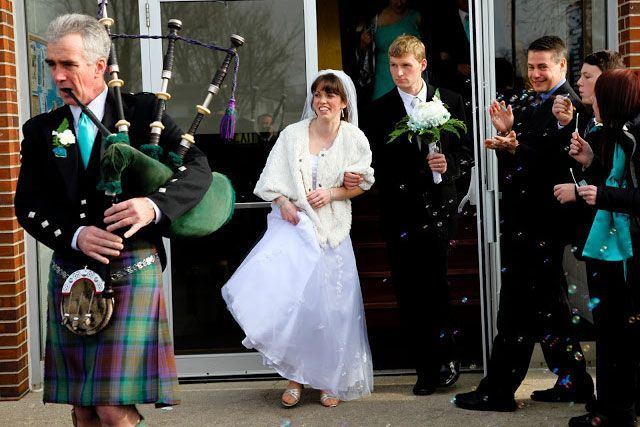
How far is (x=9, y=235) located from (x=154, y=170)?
2945 millimetres

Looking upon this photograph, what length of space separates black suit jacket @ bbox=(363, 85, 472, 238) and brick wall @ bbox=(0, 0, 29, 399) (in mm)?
2277

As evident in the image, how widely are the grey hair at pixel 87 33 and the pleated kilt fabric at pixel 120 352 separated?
0.76 metres

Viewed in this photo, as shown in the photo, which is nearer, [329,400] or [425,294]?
[329,400]

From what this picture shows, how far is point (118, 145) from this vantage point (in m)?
3.68

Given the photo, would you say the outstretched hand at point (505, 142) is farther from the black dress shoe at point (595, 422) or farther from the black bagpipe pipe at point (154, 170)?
the black bagpipe pipe at point (154, 170)

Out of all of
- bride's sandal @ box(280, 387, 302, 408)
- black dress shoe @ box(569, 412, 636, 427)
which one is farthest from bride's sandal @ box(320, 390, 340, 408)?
black dress shoe @ box(569, 412, 636, 427)

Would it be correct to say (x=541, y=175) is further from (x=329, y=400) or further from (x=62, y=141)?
Answer: (x=62, y=141)

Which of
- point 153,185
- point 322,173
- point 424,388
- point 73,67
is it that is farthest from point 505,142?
point 73,67

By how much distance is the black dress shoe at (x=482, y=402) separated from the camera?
6047 mm

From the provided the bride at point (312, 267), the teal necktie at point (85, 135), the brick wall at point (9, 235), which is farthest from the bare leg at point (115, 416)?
the brick wall at point (9, 235)

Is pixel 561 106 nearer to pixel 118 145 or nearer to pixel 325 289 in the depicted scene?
pixel 325 289

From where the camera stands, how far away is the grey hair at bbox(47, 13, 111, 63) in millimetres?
3869

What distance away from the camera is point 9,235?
21.3 feet

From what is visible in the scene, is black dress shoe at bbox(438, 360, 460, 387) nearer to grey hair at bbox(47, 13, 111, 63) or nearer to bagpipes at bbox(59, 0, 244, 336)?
bagpipes at bbox(59, 0, 244, 336)
